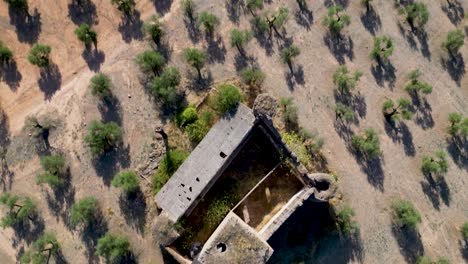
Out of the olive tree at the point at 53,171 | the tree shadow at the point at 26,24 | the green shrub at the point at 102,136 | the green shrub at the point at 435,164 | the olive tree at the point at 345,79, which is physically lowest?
the green shrub at the point at 435,164

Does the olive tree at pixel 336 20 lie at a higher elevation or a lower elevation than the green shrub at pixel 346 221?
higher

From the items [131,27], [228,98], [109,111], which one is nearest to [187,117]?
[228,98]

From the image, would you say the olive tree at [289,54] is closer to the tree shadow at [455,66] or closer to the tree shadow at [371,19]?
the tree shadow at [371,19]

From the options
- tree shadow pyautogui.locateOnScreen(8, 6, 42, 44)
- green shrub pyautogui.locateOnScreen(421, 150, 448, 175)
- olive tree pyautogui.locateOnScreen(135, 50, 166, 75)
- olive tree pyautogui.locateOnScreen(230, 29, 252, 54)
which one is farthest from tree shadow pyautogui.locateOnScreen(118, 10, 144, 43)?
green shrub pyautogui.locateOnScreen(421, 150, 448, 175)

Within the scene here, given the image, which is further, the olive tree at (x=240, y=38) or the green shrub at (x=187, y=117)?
the olive tree at (x=240, y=38)

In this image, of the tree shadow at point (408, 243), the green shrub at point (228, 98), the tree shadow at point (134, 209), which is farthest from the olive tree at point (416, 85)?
the tree shadow at point (134, 209)

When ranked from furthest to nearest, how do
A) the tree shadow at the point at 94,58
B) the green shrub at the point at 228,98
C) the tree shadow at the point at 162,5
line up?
the tree shadow at the point at 162,5 < the tree shadow at the point at 94,58 < the green shrub at the point at 228,98

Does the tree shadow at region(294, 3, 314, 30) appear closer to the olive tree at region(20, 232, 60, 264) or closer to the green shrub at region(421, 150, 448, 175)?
the green shrub at region(421, 150, 448, 175)

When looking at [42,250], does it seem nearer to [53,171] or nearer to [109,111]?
[53,171]

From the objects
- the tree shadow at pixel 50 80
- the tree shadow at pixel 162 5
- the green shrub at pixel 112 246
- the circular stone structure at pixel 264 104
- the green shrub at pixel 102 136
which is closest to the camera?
the circular stone structure at pixel 264 104
